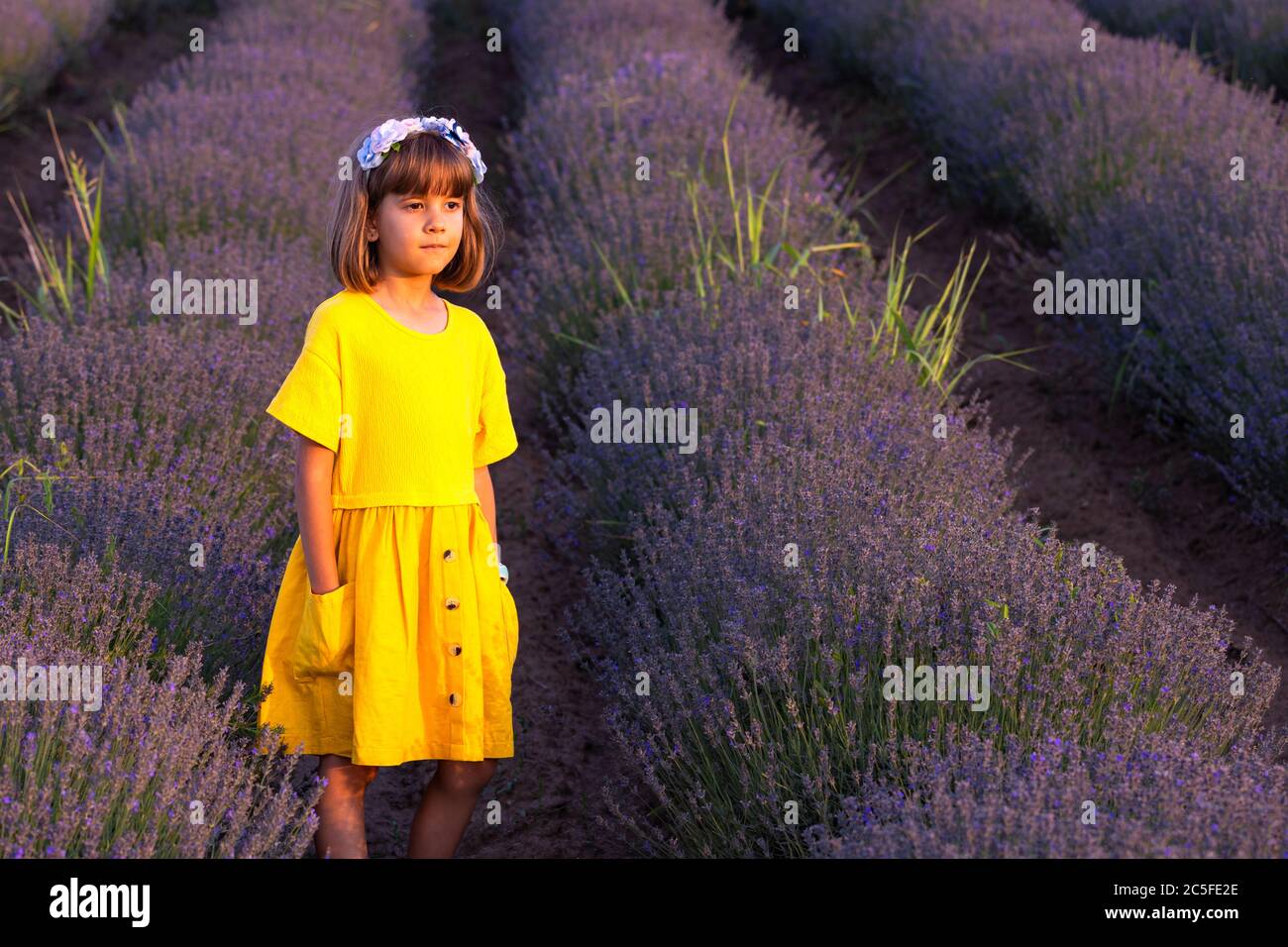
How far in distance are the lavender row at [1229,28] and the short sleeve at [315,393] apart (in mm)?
6107

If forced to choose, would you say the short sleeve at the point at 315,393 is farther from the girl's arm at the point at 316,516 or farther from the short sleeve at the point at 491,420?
the short sleeve at the point at 491,420

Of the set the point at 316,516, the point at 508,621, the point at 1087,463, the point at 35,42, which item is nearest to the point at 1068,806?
the point at 508,621

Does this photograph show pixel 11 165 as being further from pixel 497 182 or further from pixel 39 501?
pixel 39 501

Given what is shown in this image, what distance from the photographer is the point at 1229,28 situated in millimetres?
8117

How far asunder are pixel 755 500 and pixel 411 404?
93 cm

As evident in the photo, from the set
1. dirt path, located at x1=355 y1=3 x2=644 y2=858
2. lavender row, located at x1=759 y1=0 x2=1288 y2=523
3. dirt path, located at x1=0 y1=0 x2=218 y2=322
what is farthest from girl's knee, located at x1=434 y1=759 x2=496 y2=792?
dirt path, located at x1=0 y1=0 x2=218 y2=322

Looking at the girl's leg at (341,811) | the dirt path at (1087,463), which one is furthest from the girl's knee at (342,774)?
the dirt path at (1087,463)

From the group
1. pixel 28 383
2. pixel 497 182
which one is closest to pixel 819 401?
pixel 28 383

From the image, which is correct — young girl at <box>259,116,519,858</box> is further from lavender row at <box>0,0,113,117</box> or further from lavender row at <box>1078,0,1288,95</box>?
lavender row at <box>0,0,113,117</box>

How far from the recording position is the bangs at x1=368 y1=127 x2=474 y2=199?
7.80 ft

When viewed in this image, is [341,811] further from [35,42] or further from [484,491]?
[35,42]

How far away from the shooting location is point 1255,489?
413 cm

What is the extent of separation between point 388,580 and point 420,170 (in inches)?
27.6

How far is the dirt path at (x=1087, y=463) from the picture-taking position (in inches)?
160
